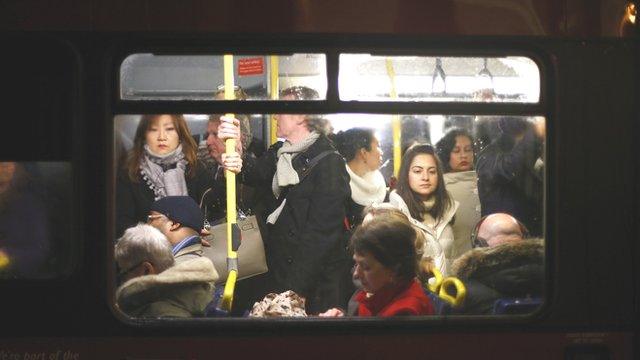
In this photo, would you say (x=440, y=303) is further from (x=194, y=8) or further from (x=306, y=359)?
(x=194, y=8)

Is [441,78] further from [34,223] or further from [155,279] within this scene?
[34,223]

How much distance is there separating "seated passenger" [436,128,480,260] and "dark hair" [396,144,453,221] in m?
0.03

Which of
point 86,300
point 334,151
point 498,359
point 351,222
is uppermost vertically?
point 334,151

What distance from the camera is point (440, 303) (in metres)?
4.11

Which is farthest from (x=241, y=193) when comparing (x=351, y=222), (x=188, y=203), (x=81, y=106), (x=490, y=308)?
(x=490, y=308)

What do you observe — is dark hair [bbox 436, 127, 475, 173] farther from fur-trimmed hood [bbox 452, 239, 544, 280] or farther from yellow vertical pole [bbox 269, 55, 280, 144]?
yellow vertical pole [bbox 269, 55, 280, 144]

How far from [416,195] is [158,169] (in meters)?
1.25

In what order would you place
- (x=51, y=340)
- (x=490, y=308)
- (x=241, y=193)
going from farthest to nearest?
1. (x=241, y=193)
2. (x=490, y=308)
3. (x=51, y=340)

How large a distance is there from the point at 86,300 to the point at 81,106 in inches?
32.7

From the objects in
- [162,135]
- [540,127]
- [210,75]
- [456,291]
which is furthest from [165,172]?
[540,127]

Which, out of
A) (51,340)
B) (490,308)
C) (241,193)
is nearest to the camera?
(51,340)

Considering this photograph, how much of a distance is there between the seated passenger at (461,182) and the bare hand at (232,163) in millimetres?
963

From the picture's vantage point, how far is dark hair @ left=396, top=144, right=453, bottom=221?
4.36 m

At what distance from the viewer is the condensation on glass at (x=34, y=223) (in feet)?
12.7
